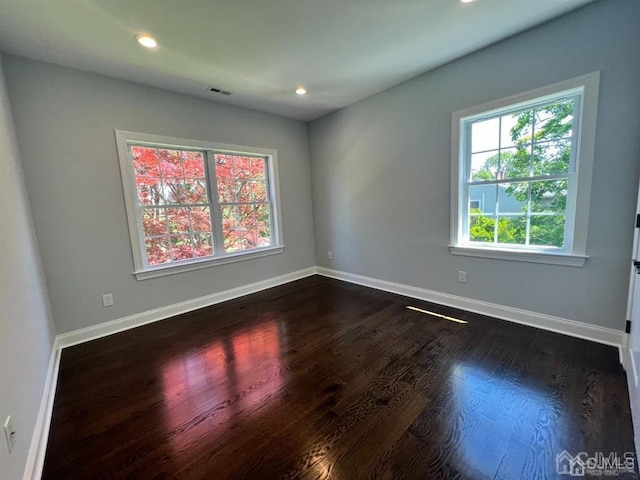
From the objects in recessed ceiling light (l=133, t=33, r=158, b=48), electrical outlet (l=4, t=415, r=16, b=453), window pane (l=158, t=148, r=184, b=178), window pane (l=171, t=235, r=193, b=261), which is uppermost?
recessed ceiling light (l=133, t=33, r=158, b=48)

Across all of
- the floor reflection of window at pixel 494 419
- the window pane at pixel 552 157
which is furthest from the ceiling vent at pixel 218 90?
the floor reflection of window at pixel 494 419

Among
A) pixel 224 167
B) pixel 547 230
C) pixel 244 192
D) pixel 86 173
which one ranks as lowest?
pixel 547 230

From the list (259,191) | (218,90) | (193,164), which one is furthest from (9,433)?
(259,191)

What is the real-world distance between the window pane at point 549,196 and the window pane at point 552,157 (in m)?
0.10

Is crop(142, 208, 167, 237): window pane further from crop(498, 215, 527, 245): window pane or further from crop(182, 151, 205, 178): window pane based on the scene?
crop(498, 215, 527, 245): window pane

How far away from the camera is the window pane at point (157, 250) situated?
313cm

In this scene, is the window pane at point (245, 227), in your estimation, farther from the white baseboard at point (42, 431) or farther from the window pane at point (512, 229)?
the window pane at point (512, 229)

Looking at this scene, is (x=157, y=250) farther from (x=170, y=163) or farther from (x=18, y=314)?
(x=18, y=314)

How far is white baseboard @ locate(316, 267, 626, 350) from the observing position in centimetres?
220

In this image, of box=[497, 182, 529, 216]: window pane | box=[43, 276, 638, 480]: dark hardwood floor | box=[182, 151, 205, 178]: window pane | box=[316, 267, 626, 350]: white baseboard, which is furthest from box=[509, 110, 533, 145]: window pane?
box=[182, 151, 205, 178]: window pane

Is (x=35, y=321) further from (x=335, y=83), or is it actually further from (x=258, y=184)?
(x=335, y=83)

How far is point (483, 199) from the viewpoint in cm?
281

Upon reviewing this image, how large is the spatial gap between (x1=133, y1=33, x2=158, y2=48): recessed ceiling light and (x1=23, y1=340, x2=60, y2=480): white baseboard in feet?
8.58

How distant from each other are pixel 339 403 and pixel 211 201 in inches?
113
